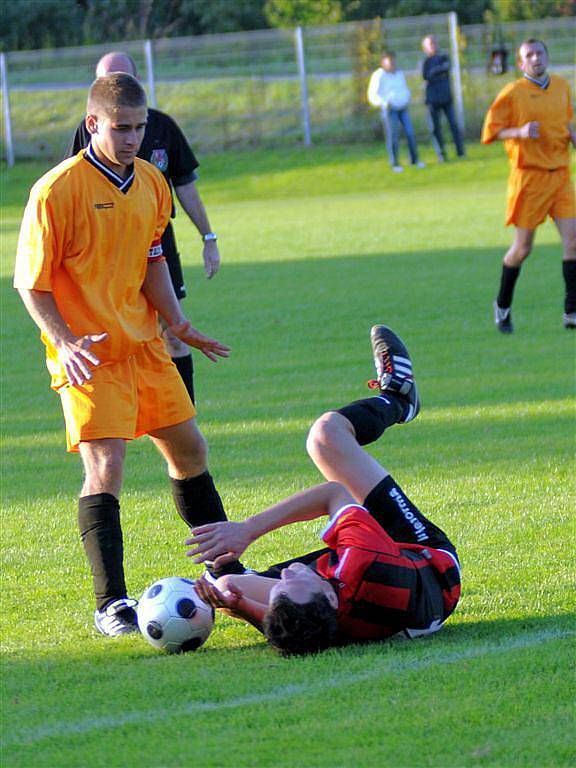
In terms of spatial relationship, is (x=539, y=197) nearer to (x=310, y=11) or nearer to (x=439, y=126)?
(x=439, y=126)

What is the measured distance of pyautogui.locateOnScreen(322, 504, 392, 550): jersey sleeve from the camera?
4883 mm

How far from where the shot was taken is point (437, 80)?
30672 mm

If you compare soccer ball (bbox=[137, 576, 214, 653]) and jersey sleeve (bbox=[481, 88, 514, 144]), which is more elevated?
jersey sleeve (bbox=[481, 88, 514, 144])

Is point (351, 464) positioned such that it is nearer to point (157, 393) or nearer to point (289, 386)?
point (157, 393)

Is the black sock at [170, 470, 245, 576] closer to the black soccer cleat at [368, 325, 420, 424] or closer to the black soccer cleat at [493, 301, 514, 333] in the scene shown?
the black soccer cleat at [368, 325, 420, 424]

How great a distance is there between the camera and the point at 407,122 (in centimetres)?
2994

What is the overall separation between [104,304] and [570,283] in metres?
7.44

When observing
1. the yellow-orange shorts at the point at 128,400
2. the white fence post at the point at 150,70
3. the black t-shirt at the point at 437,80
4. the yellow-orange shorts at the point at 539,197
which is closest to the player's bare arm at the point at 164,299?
the yellow-orange shorts at the point at 128,400

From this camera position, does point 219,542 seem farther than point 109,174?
No

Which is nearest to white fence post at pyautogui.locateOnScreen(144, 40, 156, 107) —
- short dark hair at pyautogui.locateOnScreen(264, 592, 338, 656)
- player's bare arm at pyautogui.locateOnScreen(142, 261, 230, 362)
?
player's bare arm at pyautogui.locateOnScreen(142, 261, 230, 362)

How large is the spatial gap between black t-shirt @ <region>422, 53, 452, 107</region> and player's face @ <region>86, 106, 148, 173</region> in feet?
85.4

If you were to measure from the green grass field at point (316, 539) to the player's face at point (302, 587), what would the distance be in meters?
0.22

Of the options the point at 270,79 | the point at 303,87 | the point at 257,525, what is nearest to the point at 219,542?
the point at 257,525

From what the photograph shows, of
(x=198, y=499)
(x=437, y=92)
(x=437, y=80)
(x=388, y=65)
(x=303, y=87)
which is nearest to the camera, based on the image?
(x=198, y=499)
